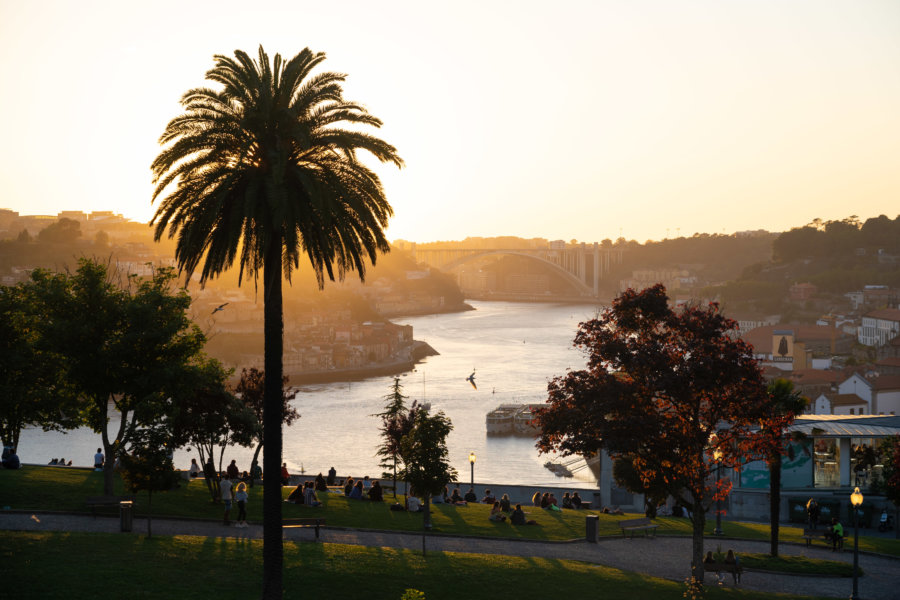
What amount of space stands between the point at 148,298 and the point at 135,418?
2412 millimetres

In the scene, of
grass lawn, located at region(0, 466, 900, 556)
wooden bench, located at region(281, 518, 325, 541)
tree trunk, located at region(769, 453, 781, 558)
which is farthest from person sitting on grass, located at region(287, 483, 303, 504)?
tree trunk, located at region(769, 453, 781, 558)

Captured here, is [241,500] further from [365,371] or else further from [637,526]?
[365,371]

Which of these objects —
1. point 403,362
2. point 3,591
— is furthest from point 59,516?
point 403,362

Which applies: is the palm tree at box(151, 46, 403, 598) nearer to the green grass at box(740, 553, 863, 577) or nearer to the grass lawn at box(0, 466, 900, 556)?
the grass lawn at box(0, 466, 900, 556)

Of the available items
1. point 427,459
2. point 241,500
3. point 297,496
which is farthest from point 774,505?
point 241,500

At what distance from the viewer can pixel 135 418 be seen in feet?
57.2

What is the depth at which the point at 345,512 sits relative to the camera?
17828 millimetres

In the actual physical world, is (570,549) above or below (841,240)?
below

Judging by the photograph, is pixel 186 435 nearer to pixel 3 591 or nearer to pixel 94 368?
pixel 94 368

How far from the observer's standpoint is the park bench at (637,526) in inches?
689

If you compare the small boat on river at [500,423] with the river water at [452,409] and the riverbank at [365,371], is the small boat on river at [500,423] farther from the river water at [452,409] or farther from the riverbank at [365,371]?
the riverbank at [365,371]

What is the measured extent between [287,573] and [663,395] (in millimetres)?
6654

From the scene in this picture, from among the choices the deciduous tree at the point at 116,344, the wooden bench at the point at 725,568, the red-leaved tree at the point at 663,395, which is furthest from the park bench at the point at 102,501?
the wooden bench at the point at 725,568

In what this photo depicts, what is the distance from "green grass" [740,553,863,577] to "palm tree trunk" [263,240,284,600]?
8704 millimetres
